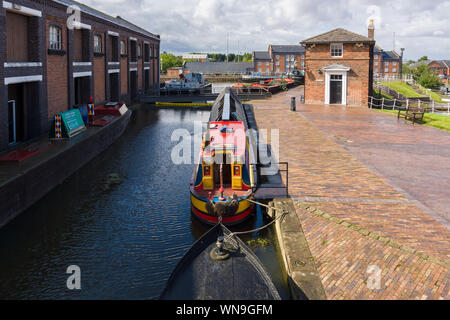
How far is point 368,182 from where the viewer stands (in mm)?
12977

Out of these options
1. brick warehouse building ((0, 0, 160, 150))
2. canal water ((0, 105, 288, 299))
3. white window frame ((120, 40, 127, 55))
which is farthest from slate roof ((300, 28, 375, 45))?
canal water ((0, 105, 288, 299))

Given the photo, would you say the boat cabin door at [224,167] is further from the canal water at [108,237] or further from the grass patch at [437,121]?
the grass patch at [437,121]

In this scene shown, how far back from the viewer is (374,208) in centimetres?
1072

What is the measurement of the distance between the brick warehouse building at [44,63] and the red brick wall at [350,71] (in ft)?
55.9

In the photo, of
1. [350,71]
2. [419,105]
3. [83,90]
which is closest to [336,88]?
[350,71]

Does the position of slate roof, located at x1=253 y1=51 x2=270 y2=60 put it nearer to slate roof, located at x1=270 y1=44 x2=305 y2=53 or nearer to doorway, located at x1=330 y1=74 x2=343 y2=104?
slate roof, located at x1=270 y1=44 x2=305 y2=53

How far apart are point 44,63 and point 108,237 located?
11869 mm

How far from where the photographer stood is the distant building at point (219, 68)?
119m

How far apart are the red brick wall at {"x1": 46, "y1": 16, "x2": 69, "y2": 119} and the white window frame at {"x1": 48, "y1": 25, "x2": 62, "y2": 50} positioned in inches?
9.1

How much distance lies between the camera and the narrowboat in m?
11.0

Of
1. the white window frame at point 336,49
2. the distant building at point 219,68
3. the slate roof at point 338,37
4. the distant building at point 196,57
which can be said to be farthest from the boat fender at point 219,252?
the distant building at point 196,57

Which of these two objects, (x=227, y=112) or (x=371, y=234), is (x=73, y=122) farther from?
(x=371, y=234)

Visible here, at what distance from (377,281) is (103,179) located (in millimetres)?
11827
